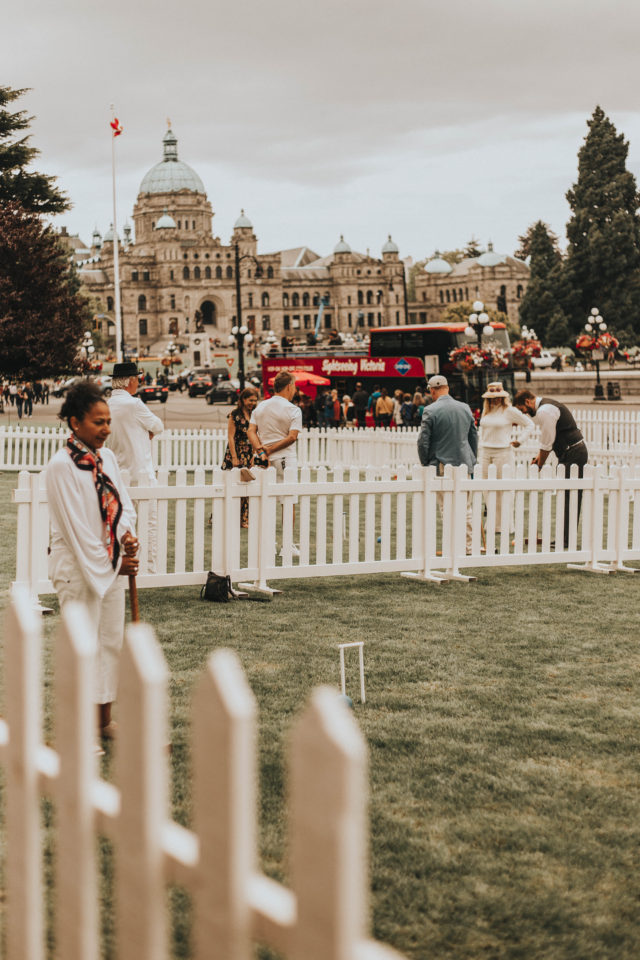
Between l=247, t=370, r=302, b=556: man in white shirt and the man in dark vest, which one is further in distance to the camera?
the man in dark vest

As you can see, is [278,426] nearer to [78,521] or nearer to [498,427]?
[498,427]

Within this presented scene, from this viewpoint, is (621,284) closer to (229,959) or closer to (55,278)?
(55,278)

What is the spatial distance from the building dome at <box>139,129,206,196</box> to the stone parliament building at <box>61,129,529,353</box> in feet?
0.46

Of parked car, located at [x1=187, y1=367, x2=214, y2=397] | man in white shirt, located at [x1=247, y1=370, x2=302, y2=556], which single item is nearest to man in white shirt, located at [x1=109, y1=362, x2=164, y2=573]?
man in white shirt, located at [x1=247, y1=370, x2=302, y2=556]

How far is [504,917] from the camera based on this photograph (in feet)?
11.1

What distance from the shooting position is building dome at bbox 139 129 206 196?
160 meters

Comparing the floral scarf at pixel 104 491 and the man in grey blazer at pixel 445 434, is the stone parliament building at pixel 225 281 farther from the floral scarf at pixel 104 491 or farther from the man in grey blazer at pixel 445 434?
the floral scarf at pixel 104 491

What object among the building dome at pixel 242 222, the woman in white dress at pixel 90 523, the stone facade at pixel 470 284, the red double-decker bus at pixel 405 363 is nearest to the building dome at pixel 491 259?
the stone facade at pixel 470 284

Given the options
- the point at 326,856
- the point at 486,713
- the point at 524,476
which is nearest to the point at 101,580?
the point at 486,713

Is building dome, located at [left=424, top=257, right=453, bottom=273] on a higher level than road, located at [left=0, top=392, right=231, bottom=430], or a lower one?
higher

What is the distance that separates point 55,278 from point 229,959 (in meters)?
39.0

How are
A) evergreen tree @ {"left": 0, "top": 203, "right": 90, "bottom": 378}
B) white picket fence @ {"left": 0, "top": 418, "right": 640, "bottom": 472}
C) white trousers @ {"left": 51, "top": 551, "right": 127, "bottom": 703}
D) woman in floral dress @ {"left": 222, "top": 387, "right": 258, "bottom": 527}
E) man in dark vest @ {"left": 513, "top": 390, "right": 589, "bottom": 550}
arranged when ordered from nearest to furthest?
white trousers @ {"left": 51, "top": 551, "right": 127, "bottom": 703} < man in dark vest @ {"left": 513, "top": 390, "right": 589, "bottom": 550} < woman in floral dress @ {"left": 222, "top": 387, "right": 258, "bottom": 527} < white picket fence @ {"left": 0, "top": 418, "right": 640, "bottom": 472} < evergreen tree @ {"left": 0, "top": 203, "right": 90, "bottom": 378}

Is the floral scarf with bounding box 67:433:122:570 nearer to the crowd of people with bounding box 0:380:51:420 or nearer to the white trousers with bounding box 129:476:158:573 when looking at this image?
the white trousers with bounding box 129:476:158:573

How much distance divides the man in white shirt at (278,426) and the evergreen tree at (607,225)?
63.9m
